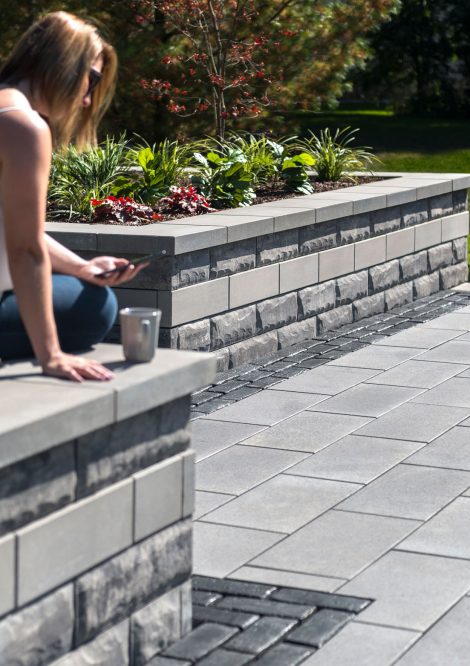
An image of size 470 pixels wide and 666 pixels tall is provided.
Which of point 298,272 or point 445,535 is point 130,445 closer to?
point 445,535

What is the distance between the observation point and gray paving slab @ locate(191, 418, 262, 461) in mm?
6586

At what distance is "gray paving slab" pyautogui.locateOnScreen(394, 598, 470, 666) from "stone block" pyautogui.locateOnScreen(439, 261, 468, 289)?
25.5ft

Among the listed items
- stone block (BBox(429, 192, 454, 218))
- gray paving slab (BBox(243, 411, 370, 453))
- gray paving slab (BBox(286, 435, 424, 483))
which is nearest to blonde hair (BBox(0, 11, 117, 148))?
gray paving slab (BBox(286, 435, 424, 483))

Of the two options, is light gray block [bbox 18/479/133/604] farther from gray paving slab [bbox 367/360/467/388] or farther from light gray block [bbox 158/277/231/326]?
gray paving slab [bbox 367/360/467/388]

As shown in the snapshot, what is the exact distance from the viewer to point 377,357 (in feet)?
29.6

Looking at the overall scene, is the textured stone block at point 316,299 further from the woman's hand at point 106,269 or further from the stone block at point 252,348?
the woman's hand at point 106,269

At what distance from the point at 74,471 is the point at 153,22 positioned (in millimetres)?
15273

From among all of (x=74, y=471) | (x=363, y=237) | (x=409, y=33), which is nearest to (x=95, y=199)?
(x=363, y=237)

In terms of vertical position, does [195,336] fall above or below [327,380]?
Result: above

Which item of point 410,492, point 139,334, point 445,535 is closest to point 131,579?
point 139,334

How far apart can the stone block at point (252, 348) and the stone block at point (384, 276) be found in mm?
1727

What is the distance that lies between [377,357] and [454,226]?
343cm

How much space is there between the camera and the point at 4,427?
322 centimetres

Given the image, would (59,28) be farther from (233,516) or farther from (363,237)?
(363,237)
